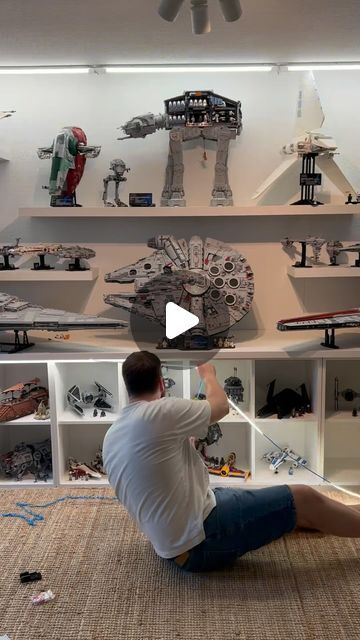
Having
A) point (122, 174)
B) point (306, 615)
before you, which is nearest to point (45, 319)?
point (122, 174)

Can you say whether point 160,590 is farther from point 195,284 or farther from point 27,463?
point 195,284

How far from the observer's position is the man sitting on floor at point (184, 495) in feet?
5.73

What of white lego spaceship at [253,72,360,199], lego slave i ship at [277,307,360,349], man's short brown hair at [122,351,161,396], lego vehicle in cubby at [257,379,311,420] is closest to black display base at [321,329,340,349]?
lego slave i ship at [277,307,360,349]

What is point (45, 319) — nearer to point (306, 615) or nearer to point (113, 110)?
point (113, 110)

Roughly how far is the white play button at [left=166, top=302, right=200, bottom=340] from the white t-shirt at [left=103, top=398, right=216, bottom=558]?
2.61ft

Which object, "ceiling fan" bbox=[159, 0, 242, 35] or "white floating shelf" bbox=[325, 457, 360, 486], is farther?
"white floating shelf" bbox=[325, 457, 360, 486]

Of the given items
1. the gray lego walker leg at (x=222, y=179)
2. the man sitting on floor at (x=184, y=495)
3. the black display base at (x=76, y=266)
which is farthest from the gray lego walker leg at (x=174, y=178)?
the man sitting on floor at (x=184, y=495)

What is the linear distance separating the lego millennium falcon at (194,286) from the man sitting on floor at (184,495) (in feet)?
2.25

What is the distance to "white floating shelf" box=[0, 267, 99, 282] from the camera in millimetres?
2717

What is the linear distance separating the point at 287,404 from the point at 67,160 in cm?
154

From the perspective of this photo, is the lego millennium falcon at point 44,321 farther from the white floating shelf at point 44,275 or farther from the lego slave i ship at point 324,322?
the lego slave i ship at point 324,322

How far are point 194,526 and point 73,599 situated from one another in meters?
0.46

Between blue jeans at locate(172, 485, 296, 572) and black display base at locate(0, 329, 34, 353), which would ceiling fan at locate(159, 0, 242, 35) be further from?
blue jeans at locate(172, 485, 296, 572)

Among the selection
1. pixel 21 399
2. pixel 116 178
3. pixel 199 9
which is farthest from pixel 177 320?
pixel 199 9
